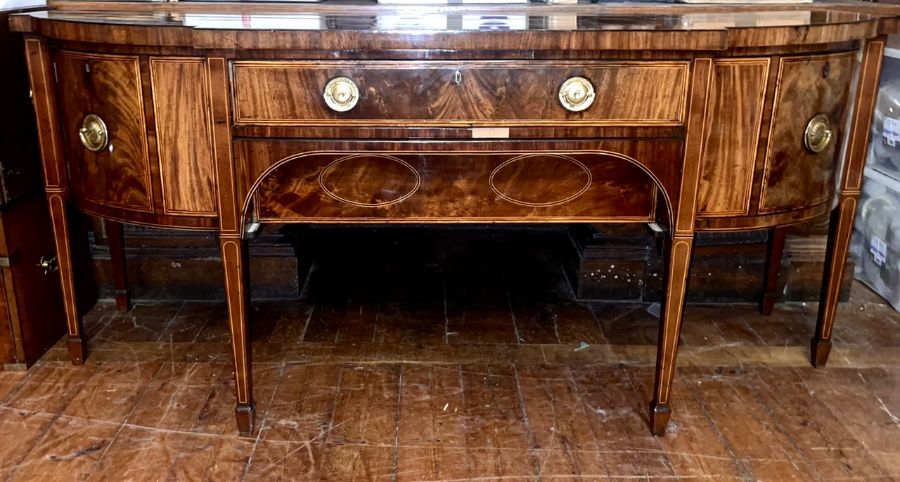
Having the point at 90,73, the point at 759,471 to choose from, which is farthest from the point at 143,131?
the point at 759,471

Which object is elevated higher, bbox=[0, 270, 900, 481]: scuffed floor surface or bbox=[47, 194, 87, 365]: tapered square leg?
bbox=[47, 194, 87, 365]: tapered square leg

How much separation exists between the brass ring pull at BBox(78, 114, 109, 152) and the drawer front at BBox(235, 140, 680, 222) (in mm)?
323

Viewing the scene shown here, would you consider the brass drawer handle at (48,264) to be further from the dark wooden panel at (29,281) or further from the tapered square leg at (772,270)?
the tapered square leg at (772,270)

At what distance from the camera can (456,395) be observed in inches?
76.4

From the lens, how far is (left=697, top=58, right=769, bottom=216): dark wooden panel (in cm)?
154

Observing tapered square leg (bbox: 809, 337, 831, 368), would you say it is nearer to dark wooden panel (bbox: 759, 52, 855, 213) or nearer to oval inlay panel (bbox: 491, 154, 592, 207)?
dark wooden panel (bbox: 759, 52, 855, 213)

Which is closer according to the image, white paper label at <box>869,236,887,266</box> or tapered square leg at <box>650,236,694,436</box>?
tapered square leg at <box>650,236,694,436</box>

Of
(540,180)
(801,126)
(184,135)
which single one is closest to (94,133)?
(184,135)

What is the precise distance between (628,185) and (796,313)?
1.07 m

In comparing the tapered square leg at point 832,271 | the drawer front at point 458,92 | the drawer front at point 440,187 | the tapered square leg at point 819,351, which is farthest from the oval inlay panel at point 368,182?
the tapered square leg at point 819,351

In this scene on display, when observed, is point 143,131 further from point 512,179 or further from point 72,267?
point 512,179

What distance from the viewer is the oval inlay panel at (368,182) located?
5.41ft

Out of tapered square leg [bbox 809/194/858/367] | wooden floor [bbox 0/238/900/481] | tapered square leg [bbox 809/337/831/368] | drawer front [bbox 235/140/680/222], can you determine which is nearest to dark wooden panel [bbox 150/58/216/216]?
drawer front [bbox 235/140/680/222]

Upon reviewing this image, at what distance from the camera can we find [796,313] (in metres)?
2.43
